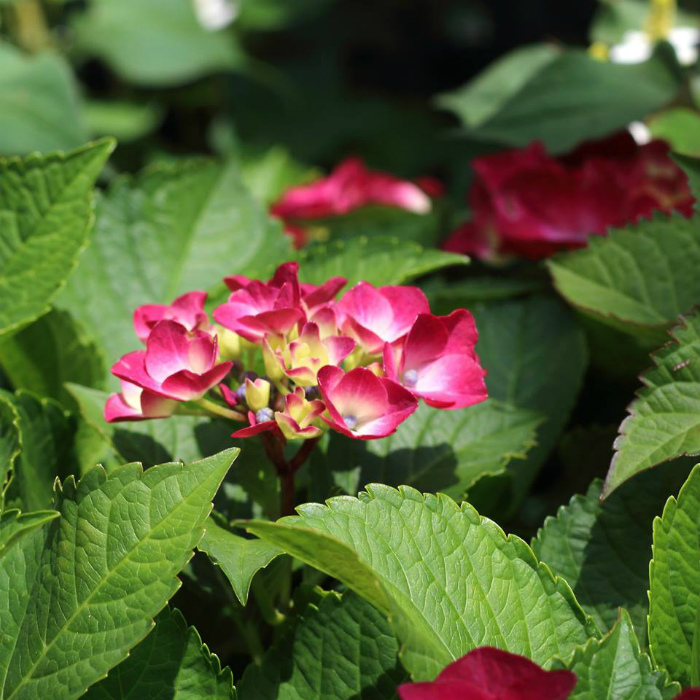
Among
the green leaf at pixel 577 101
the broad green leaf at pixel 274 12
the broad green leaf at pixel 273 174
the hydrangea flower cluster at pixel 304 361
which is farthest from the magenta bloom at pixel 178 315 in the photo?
the broad green leaf at pixel 274 12

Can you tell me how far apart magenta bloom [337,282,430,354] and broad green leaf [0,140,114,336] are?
0.87ft

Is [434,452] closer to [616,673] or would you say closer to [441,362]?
[441,362]

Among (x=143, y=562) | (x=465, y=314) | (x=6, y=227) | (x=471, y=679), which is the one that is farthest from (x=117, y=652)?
(x=6, y=227)

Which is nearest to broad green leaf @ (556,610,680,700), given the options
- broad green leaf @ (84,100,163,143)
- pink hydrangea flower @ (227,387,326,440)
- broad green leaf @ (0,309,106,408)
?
pink hydrangea flower @ (227,387,326,440)

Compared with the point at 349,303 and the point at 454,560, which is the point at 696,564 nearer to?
the point at 454,560

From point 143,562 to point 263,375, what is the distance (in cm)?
19

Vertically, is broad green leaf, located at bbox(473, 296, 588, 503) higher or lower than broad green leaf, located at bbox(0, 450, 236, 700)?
lower

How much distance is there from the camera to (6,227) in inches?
32.2

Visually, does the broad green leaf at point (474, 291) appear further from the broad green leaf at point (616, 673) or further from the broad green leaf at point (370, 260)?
the broad green leaf at point (616, 673)

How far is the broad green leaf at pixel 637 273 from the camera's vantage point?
2.63ft

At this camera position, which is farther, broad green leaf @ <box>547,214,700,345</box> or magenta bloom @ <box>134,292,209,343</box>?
broad green leaf @ <box>547,214,700,345</box>

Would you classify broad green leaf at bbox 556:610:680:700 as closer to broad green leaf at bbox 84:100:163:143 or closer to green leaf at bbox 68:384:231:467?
green leaf at bbox 68:384:231:467

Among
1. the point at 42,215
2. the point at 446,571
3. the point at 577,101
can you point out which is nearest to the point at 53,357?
the point at 42,215

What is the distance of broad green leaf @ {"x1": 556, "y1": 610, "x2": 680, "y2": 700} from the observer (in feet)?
1.68
